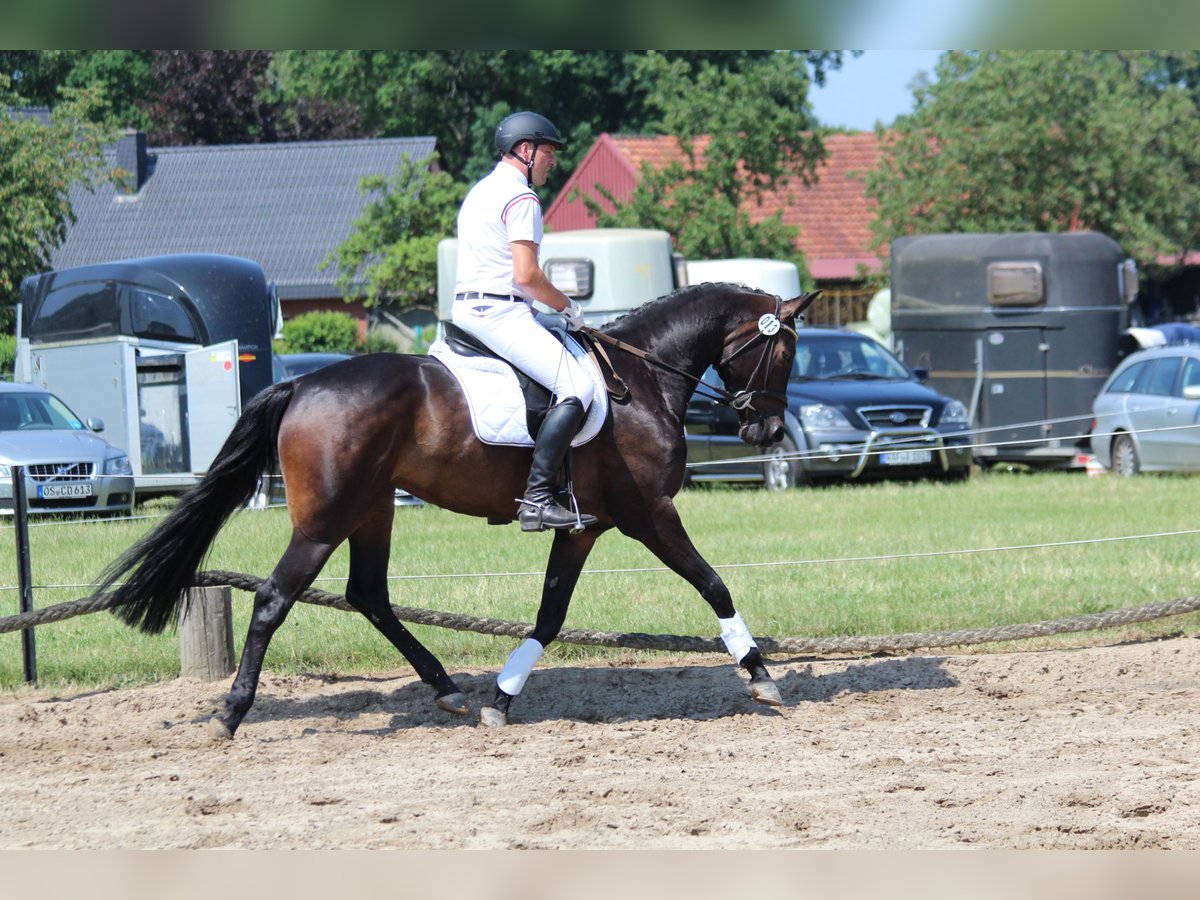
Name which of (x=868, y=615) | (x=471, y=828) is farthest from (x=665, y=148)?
(x=471, y=828)

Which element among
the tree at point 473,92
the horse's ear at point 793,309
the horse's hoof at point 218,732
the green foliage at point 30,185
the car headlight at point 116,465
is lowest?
the horse's hoof at point 218,732

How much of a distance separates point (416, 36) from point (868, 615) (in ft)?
21.2

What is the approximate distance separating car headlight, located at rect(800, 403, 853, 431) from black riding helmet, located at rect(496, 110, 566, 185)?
38.6 ft

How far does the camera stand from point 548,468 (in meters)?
7.36

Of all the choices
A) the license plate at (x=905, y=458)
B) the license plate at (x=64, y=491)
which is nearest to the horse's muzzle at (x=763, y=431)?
the license plate at (x=64, y=491)

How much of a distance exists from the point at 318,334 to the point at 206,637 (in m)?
33.3

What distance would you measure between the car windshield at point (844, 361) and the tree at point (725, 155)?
52.1 ft

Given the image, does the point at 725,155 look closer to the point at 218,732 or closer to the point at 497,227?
the point at 497,227

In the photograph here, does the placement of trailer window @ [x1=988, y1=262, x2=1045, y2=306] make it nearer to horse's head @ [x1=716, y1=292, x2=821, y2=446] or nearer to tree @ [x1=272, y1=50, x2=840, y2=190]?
horse's head @ [x1=716, y1=292, x2=821, y2=446]

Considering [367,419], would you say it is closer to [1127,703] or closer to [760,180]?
[1127,703]

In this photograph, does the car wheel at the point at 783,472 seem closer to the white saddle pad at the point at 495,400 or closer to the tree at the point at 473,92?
the white saddle pad at the point at 495,400

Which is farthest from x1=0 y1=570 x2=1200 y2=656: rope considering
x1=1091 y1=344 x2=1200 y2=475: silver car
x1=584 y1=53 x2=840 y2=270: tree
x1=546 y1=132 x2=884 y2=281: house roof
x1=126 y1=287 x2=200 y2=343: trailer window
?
x1=546 y1=132 x2=884 y2=281: house roof

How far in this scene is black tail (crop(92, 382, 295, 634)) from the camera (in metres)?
7.43

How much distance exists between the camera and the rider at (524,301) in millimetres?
7324
